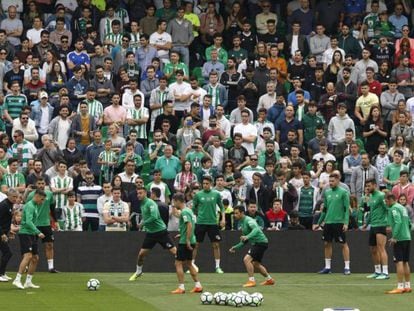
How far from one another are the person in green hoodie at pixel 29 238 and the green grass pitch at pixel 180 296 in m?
0.38

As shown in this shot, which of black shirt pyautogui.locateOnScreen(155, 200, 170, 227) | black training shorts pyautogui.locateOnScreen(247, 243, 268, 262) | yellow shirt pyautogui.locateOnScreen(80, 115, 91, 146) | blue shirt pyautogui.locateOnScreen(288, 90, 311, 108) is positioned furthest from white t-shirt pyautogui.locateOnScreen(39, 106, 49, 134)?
black training shorts pyautogui.locateOnScreen(247, 243, 268, 262)

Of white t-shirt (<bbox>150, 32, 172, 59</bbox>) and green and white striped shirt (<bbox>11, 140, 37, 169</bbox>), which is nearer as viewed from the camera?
green and white striped shirt (<bbox>11, 140, 37, 169</bbox>)

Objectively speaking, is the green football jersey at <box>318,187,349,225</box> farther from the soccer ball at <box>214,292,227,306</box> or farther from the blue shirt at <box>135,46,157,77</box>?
the blue shirt at <box>135,46,157,77</box>

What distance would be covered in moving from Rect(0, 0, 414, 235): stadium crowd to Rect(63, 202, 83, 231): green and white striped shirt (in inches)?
1.0

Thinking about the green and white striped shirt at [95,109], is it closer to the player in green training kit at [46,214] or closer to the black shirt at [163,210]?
the black shirt at [163,210]

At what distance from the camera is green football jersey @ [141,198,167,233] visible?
30.4 metres

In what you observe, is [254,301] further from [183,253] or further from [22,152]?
[22,152]

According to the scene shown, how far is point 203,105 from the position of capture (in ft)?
123

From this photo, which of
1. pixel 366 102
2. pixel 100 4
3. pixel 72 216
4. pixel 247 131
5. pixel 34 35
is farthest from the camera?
pixel 100 4

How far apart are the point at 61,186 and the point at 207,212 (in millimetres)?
3984

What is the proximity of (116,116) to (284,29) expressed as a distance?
7571mm

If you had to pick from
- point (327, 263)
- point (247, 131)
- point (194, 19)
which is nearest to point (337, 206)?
point (327, 263)

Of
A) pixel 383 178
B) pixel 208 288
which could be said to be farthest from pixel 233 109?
pixel 208 288

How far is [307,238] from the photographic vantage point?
34.3 meters
